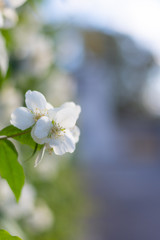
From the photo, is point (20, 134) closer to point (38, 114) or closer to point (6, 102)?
point (38, 114)

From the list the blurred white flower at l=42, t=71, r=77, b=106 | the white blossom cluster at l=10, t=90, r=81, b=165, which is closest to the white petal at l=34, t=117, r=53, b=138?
the white blossom cluster at l=10, t=90, r=81, b=165

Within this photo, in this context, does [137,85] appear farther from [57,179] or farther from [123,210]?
[57,179]

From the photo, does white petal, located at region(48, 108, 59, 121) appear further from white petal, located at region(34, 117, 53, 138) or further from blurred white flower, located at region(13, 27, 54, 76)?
blurred white flower, located at region(13, 27, 54, 76)

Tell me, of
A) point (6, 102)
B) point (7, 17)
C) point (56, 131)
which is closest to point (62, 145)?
point (56, 131)

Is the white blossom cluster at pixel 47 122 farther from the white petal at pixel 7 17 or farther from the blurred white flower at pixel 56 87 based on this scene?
the blurred white flower at pixel 56 87

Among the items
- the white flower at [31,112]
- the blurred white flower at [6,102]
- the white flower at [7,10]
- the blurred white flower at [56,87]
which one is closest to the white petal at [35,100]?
the white flower at [31,112]

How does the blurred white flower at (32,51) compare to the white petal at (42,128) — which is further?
the blurred white flower at (32,51)

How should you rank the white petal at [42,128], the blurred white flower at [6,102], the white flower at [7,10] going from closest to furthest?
1. the white petal at [42,128]
2. the white flower at [7,10]
3. the blurred white flower at [6,102]
